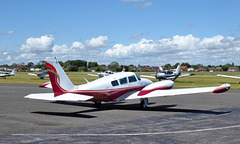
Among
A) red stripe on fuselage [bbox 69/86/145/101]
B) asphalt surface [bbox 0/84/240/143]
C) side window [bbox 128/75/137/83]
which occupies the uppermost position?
side window [bbox 128/75/137/83]

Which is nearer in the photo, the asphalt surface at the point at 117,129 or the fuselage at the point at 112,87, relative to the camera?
the asphalt surface at the point at 117,129

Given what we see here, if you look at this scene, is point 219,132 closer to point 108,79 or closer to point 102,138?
point 102,138

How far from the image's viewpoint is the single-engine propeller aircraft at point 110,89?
15200mm

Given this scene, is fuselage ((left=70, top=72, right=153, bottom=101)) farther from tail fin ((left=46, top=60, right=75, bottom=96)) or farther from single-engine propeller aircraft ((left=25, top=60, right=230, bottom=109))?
tail fin ((left=46, top=60, right=75, bottom=96))

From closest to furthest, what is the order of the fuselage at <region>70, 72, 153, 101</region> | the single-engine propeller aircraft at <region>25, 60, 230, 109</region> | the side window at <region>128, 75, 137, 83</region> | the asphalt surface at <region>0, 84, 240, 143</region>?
the asphalt surface at <region>0, 84, 240, 143</region>, the single-engine propeller aircraft at <region>25, 60, 230, 109</region>, the fuselage at <region>70, 72, 153, 101</region>, the side window at <region>128, 75, 137, 83</region>

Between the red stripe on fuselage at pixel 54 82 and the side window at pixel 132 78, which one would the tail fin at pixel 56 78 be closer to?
the red stripe on fuselage at pixel 54 82

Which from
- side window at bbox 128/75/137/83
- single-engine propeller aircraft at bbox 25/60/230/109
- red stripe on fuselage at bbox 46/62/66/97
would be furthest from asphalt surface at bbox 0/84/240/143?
side window at bbox 128/75/137/83

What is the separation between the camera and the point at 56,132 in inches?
382

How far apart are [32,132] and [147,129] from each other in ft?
14.5

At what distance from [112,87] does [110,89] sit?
0.66 feet

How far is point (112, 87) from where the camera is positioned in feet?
53.6

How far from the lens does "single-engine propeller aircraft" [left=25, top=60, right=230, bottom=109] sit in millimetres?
15200

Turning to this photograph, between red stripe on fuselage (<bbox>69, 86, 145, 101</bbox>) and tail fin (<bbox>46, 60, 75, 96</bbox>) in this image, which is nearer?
tail fin (<bbox>46, 60, 75, 96</bbox>)

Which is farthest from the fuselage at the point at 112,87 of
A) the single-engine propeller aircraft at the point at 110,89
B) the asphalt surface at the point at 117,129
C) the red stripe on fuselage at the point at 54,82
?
the asphalt surface at the point at 117,129
